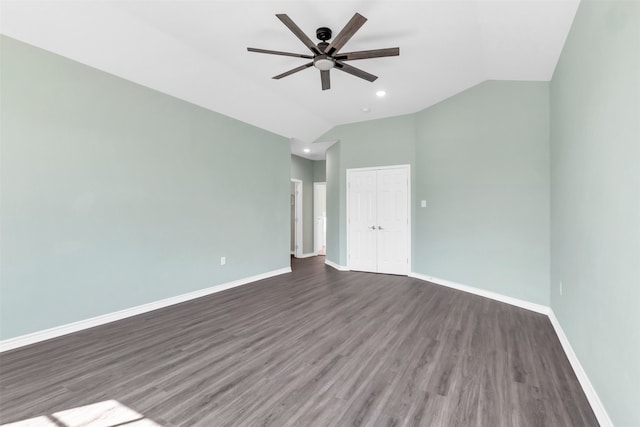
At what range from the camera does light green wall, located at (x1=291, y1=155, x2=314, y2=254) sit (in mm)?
7920

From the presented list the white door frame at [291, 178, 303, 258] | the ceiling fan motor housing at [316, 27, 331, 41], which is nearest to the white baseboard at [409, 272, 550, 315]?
the white door frame at [291, 178, 303, 258]

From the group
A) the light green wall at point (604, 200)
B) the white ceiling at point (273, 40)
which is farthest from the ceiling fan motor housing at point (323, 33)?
the light green wall at point (604, 200)

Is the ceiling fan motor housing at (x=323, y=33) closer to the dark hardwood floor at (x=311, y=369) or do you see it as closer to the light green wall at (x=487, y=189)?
the light green wall at (x=487, y=189)

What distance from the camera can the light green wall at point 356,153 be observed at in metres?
5.51

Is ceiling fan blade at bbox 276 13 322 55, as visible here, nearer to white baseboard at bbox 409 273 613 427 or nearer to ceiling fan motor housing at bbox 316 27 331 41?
ceiling fan motor housing at bbox 316 27 331 41

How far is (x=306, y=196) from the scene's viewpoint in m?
8.19

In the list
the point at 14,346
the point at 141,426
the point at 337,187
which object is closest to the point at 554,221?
the point at 337,187

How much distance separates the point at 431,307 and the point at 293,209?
523cm

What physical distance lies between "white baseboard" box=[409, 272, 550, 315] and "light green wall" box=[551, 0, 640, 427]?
2.64ft

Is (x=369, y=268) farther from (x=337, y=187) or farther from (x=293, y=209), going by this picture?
(x=293, y=209)

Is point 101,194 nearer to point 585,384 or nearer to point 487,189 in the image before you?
point 585,384

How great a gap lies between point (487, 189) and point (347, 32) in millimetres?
3118

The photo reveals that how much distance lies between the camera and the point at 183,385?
6.62ft

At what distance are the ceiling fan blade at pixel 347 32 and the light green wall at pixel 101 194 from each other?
2456 mm
